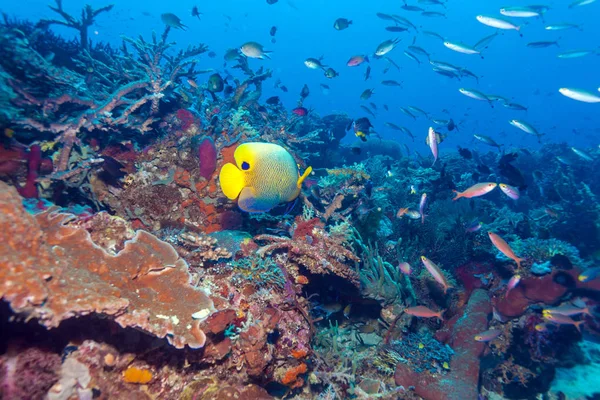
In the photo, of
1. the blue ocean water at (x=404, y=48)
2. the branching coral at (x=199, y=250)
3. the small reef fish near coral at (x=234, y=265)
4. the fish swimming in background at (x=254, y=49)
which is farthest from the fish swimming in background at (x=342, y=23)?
the blue ocean water at (x=404, y=48)

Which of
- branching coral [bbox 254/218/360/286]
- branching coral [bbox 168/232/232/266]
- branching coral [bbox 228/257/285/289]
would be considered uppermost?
branching coral [bbox 168/232/232/266]

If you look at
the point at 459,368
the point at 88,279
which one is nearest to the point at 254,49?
the point at 88,279

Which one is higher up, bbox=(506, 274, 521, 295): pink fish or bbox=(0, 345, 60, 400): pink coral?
bbox=(0, 345, 60, 400): pink coral

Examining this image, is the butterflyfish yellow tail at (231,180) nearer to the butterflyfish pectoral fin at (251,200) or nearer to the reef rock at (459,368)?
the butterflyfish pectoral fin at (251,200)

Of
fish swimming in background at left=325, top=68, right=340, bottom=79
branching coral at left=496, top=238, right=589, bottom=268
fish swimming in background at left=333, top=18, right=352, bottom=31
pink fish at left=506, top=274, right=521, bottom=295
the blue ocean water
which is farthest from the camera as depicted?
the blue ocean water

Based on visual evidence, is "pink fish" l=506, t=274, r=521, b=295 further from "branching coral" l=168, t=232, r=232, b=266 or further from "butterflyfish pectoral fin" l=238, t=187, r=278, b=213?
"branching coral" l=168, t=232, r=232, b=266

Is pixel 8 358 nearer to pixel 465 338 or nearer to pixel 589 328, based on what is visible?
pixel 465 338

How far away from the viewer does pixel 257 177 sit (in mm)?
2900

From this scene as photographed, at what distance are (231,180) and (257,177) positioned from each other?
0.26m

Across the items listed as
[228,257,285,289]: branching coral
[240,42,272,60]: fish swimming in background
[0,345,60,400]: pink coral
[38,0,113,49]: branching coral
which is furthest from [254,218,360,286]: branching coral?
[38,0,113,49]: branching coral

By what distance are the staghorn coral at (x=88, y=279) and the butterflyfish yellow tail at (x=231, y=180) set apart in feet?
2.63

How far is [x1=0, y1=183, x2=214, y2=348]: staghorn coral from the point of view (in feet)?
5.19

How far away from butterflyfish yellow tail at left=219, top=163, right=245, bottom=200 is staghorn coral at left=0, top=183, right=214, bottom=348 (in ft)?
2.63

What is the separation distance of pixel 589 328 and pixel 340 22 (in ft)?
34.1
